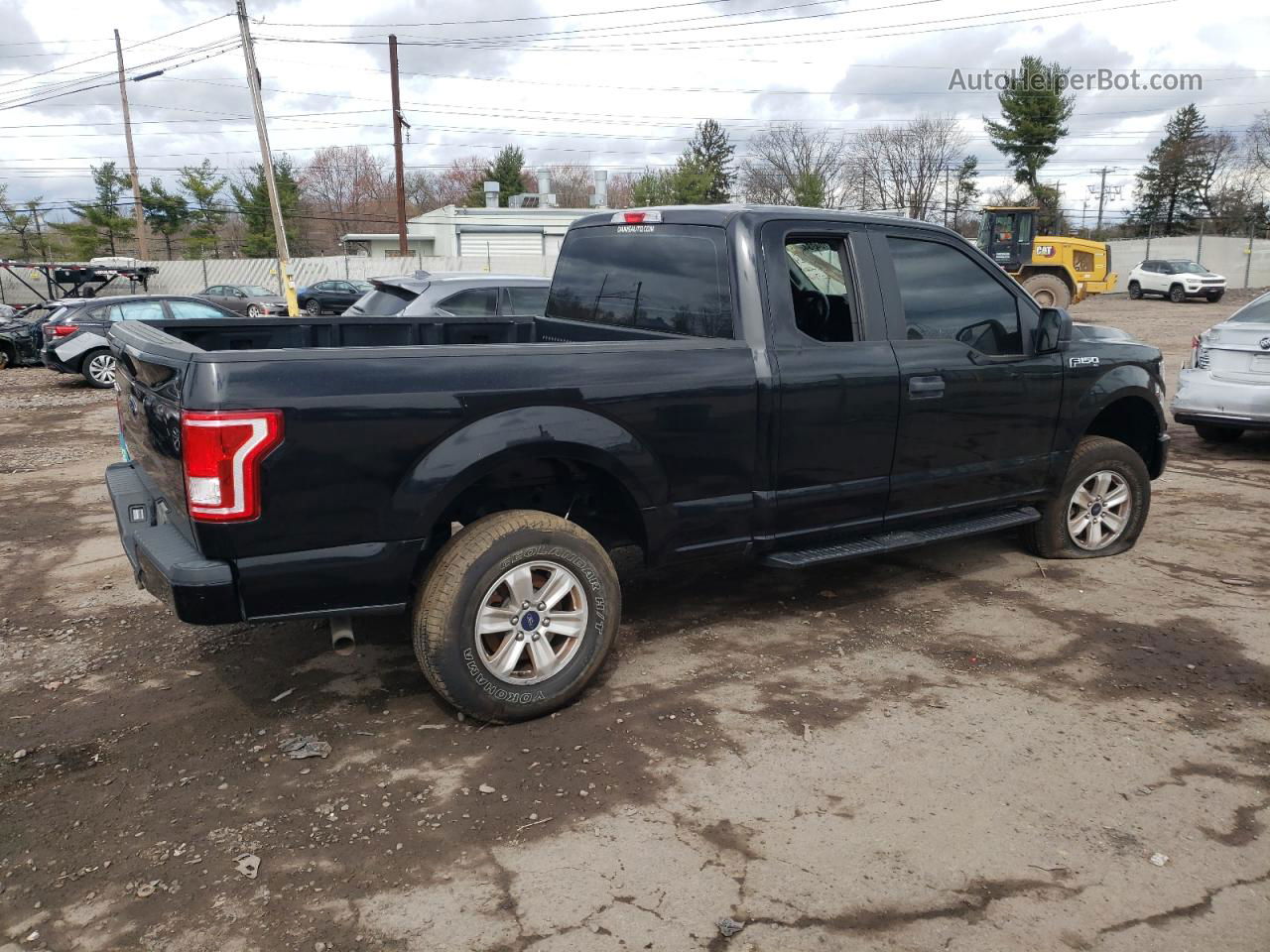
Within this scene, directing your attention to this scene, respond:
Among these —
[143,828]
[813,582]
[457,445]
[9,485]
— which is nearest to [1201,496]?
[813,582]

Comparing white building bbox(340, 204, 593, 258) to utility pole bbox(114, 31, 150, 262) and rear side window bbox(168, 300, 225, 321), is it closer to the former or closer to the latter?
utility pole bbox(114, 31, 150, 262)

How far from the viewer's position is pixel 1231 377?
28.2 feet

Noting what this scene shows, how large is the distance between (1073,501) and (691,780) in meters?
3.42

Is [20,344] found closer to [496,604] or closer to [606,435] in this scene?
[496,604]

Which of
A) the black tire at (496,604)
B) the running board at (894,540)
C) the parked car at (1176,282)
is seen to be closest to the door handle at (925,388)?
the running board at (894,540)

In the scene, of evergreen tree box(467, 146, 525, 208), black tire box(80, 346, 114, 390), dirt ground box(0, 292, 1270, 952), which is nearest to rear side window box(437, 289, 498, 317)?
dirt ground box(0, 292, 1270, 952)

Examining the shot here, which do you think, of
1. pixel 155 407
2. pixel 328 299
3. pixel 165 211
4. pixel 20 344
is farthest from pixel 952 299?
pixel 165 211

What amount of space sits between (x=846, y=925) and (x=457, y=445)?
201 centimetres

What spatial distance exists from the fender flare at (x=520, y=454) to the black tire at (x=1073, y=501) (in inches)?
113

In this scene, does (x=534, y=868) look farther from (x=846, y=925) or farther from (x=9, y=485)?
(x=9, y=485)

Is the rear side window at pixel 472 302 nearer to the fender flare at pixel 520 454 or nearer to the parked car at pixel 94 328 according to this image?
the fender flare at pixel 520 454

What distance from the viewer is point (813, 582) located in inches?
216

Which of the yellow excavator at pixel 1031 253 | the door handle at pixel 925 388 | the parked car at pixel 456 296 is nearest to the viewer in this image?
the door handle at pixel 925 388

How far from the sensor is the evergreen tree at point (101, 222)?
159ft
